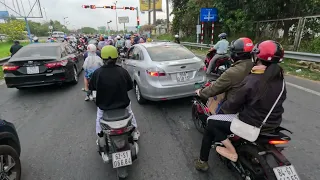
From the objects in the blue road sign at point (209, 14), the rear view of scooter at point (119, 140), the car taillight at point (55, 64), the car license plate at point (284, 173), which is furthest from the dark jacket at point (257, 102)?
the blue road sign at point (209, 14)

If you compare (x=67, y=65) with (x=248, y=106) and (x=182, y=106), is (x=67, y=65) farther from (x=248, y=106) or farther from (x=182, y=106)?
(x=248, y=106)

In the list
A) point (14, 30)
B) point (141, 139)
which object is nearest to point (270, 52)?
point (141, 139)

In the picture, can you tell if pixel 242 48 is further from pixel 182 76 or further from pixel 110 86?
pixel 182 76

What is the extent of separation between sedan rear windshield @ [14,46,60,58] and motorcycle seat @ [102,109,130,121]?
15.9 ft

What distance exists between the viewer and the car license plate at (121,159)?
2.54 meters

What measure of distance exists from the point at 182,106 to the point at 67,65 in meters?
4.04

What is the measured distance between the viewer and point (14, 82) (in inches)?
243

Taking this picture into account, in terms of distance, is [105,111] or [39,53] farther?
[39,53]

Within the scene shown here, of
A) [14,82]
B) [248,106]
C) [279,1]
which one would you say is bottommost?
[14,82]

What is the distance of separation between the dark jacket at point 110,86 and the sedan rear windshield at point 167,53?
2.22 m

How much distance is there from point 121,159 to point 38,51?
19.4 ft

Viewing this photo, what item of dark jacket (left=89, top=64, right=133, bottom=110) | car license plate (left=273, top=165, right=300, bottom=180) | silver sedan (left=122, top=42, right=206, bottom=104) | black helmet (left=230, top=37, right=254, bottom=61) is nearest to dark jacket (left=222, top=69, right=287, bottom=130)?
car license plate (left=273, top=165, right=300, bottom=180)

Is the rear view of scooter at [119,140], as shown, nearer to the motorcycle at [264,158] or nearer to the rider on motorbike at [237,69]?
the motorcycle at [264,158]

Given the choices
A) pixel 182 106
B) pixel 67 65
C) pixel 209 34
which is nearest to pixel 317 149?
pixel 182 106
